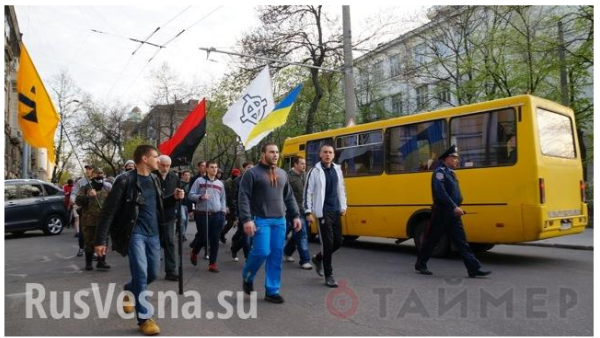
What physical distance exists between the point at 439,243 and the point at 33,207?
12164 millimetres

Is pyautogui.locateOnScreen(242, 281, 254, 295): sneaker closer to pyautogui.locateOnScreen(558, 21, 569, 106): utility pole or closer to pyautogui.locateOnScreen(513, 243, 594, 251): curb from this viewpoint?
pyautogui.locateOnScreen(513, 243, 594, 251): curb

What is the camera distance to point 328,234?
22.0 ft

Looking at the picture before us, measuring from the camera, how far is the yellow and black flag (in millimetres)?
6469

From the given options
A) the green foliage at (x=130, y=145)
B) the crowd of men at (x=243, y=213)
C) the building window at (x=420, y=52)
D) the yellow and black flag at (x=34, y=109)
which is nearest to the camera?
the crowd of men at (x=243, y=213)

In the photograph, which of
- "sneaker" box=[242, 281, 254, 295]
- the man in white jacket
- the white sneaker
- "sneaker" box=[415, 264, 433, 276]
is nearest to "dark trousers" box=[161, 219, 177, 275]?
"sneaker" box=[242, 281, 254, 295]

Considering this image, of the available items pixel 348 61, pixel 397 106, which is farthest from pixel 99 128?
pixel 348 61

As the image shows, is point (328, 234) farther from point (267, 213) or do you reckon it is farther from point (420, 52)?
point (420, 52)

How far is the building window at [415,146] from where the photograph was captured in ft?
31.1

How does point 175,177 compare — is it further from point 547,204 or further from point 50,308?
point 547,204

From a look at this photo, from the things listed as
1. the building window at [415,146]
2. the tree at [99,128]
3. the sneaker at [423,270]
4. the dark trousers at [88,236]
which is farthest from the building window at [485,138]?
the tree at [99,128]

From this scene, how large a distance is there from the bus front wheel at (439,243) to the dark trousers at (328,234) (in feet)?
9.62

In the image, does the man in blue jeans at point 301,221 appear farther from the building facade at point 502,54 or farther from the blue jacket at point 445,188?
the building facade at point 502,54

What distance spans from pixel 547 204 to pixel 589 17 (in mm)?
10698

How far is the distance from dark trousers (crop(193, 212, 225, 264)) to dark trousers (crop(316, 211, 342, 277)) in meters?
2.06
